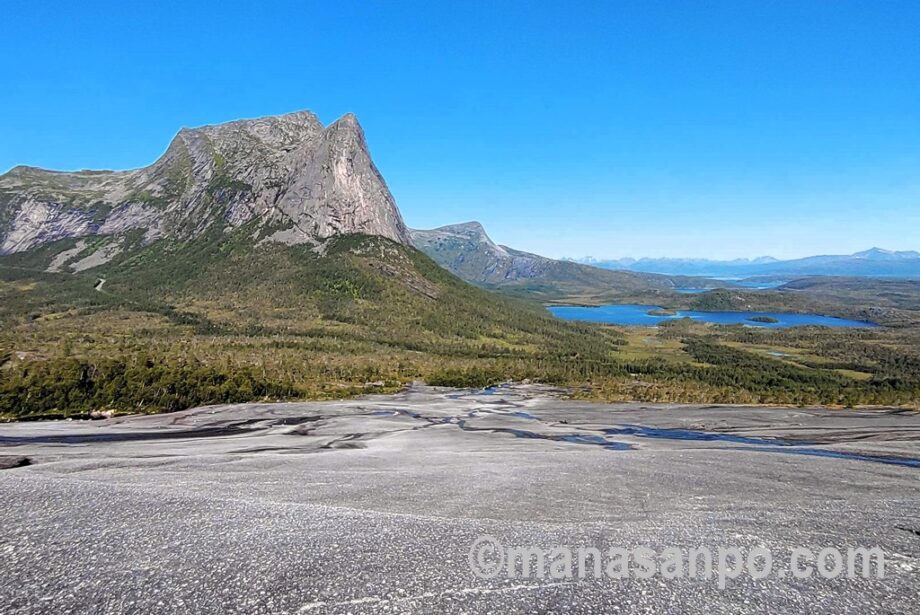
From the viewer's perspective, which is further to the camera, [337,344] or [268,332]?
[268,332]

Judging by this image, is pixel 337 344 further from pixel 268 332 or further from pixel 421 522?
pixel 421 522

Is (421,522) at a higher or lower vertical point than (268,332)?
higher

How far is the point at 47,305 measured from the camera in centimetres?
15075

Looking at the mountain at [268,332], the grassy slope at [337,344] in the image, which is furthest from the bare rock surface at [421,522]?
the mountain at [268,332]

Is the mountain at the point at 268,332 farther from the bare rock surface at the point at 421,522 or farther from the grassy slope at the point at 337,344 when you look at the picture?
the bare rock surface at the point at 421,522

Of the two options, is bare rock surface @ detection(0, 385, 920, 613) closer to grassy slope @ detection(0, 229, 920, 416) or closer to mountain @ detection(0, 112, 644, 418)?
grassy slope @ detection(0, 229, 920, 416)

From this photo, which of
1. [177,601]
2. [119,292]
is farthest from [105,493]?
[119,292]

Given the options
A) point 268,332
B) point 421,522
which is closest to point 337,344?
point 268,332

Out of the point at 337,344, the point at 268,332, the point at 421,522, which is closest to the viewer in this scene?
the point at 421,522

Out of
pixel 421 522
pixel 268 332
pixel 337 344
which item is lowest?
pixel 337 344

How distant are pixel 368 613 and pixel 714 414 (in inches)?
1535

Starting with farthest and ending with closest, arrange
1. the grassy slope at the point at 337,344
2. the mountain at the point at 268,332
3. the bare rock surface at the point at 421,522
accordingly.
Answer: the grassy slope at the point at 337,344 < the mountain at the point at 268,332 < the bare rock surface at the point at 421,522

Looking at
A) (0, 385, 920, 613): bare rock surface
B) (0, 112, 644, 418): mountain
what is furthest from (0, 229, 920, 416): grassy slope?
(0, 385, 920, 613): bare rock surface

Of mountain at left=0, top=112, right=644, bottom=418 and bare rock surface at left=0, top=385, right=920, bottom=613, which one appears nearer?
bare rock surface at left=0, top=385, right=920, bottom=613
